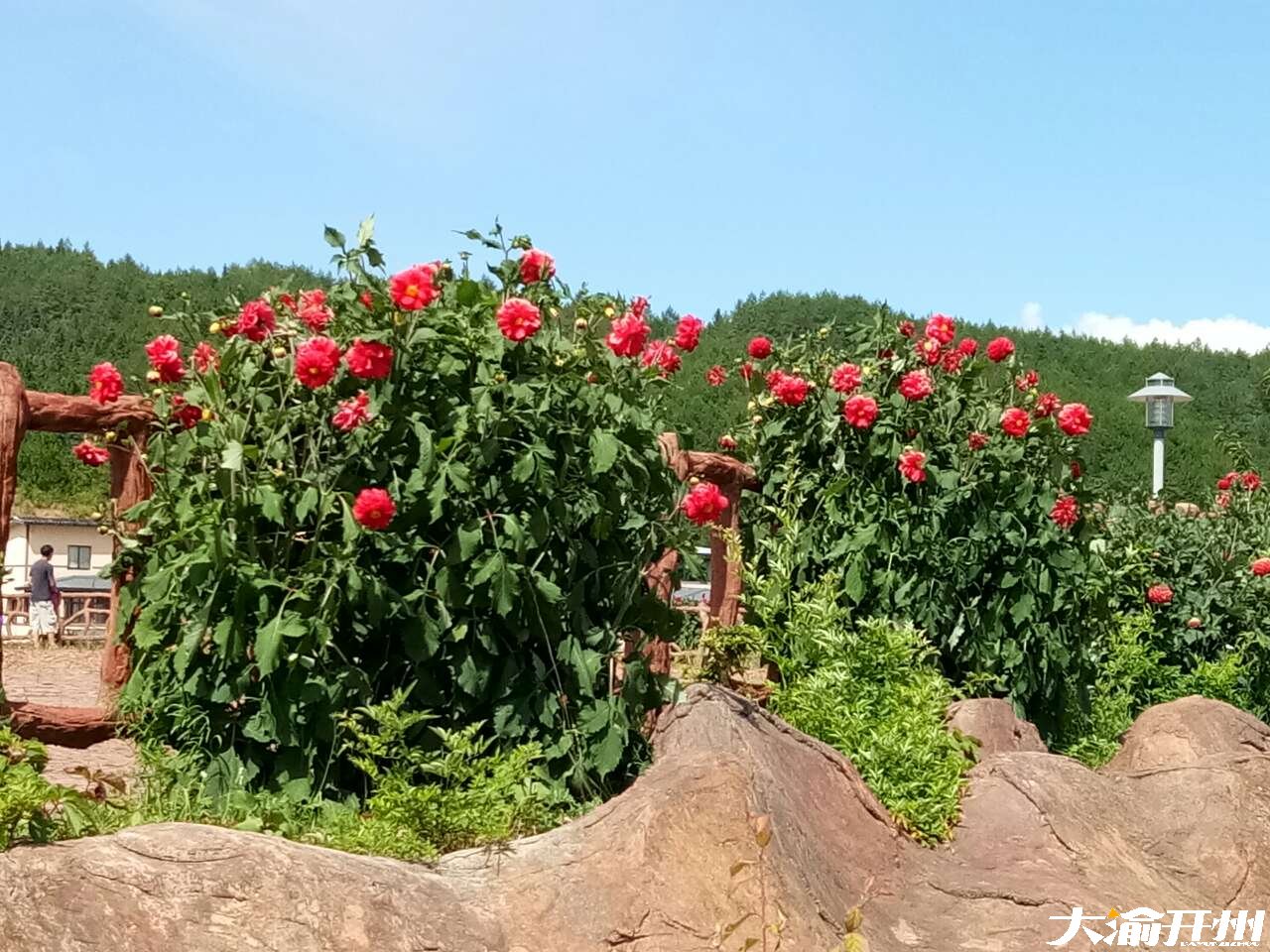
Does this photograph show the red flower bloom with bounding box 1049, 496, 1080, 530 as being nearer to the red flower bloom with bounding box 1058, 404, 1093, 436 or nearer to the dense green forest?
the red flower bloom with bounding box 1058, 404, 1093, 436

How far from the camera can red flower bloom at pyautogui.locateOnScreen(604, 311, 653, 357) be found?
4508mm

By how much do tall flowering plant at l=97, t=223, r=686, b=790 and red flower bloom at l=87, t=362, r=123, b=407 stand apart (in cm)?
1

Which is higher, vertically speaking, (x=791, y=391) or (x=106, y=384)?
(x=791, y=391)

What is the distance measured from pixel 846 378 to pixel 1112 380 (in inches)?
1721

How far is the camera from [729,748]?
14.1 ft

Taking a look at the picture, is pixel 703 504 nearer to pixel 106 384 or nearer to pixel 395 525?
pixel 395 525

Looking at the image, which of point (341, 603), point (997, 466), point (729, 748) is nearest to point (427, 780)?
point (341, 603)

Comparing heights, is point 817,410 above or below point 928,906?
above

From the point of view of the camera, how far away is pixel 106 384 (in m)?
4.59

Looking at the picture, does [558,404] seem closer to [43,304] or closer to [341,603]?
[341,603]

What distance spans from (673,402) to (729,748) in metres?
1.36

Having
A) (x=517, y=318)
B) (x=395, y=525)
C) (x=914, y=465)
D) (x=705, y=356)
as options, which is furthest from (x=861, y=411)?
(x=705, y=356)

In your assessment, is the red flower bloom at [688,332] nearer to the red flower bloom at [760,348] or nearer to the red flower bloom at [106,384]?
the red flower bloom at [760,348]

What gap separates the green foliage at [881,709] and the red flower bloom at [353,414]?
2.19 metres
